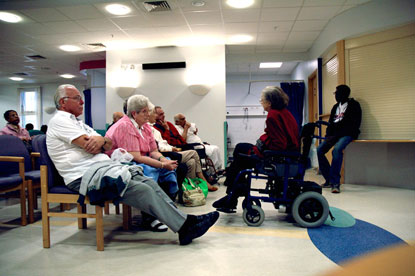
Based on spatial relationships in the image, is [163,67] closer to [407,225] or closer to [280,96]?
[280,96]

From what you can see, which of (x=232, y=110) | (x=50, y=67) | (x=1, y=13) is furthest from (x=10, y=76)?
(x=232, y=110)

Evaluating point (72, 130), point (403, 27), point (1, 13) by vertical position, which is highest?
point (1, 13)

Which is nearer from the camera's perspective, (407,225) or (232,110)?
(407,225)

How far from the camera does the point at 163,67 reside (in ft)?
23.0

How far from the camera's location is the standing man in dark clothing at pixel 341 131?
4.47 metres

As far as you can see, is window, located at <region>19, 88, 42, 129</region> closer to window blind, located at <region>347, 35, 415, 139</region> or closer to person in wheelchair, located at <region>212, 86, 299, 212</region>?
person in wheelchair, located at <region>212, 86, 299, 212</region>

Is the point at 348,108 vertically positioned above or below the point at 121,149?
above

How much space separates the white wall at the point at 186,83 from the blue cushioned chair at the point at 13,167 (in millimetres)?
4077

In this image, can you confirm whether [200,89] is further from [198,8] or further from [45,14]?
[45,14]

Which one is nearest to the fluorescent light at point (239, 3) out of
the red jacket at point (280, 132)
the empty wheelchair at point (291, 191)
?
the red jacket at point (280, 132)

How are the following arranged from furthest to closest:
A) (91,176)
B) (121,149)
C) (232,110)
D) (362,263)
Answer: (232,110), (121,149), (91,176), (362,263)

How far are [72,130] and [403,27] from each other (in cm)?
483

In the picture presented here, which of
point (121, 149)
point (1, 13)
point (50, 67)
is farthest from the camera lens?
point (50, 67)

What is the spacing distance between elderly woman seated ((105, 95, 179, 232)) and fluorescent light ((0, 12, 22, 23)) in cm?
410
